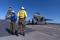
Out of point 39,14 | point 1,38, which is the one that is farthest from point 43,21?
point 1,38

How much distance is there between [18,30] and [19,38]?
1.86m

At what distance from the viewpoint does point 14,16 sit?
45.5ft

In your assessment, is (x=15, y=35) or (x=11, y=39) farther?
(x=15, y=35)

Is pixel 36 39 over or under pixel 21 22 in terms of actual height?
under

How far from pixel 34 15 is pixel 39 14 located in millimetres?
1001

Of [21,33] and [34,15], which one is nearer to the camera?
[21,33]

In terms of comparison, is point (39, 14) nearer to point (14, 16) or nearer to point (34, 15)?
point (34, 15)

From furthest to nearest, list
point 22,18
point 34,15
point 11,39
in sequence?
1. point 34,15
2. point 22,18
3. point 11,39

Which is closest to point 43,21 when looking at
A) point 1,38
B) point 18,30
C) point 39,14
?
point 39,14

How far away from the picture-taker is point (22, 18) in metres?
13.6

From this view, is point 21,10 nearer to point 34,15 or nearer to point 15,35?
point 15,35

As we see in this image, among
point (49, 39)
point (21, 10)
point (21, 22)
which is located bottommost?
point (49, 39)

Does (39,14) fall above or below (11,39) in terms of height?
above

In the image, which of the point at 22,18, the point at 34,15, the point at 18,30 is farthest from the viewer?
the point at 34,15
